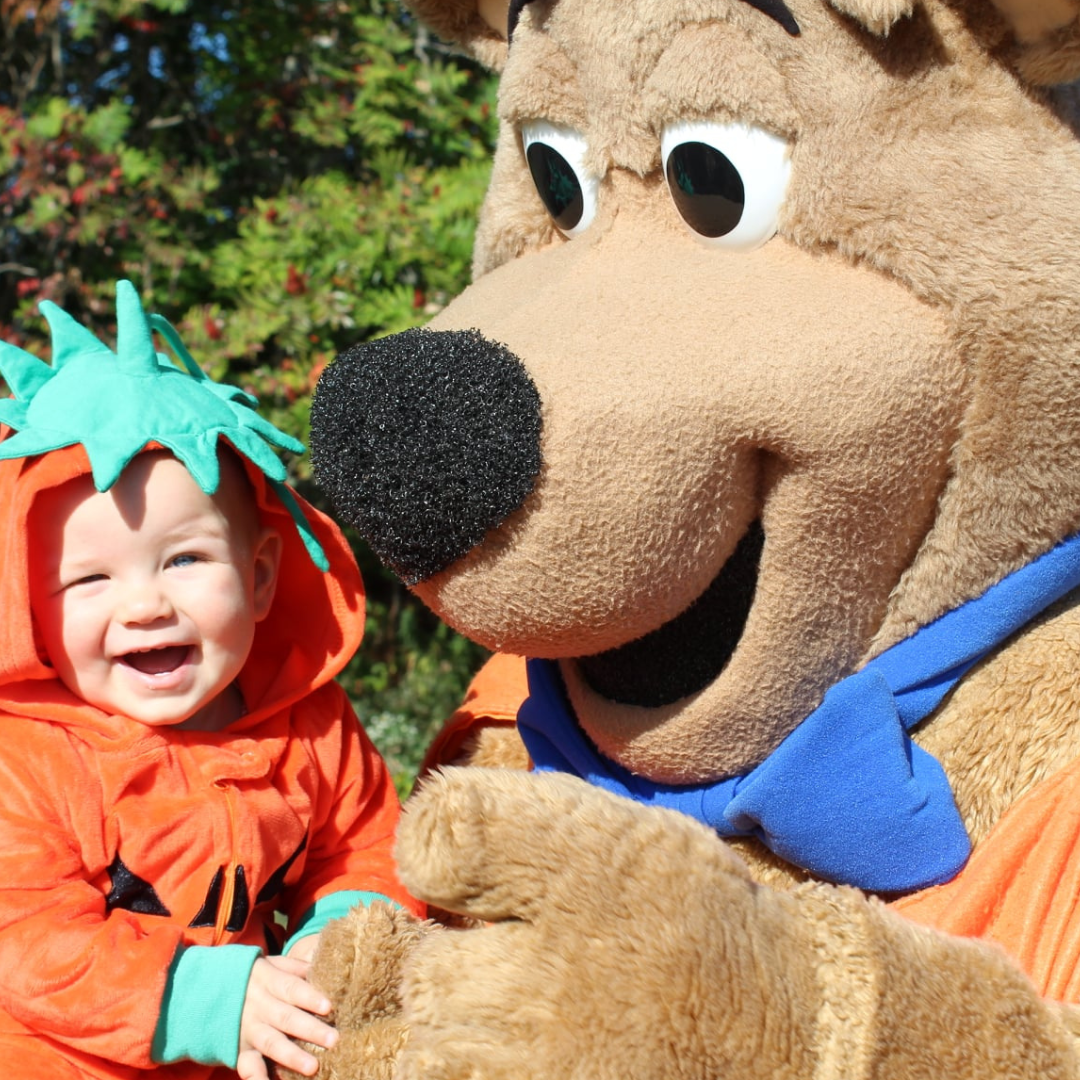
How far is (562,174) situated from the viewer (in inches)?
64.7

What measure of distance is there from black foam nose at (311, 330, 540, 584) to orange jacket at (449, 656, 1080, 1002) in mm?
640

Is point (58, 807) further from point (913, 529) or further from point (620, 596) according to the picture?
point (913, 529)

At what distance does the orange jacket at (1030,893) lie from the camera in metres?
1.37

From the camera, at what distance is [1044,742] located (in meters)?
1.47

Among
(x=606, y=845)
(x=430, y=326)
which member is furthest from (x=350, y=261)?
(x=606, y=845)

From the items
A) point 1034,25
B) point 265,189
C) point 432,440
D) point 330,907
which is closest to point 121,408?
point 432,440

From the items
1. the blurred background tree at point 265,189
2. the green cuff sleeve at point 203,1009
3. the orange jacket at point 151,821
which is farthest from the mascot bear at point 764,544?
the blurred background tree at point 265,189

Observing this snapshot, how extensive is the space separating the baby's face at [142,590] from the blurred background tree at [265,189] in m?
1.64

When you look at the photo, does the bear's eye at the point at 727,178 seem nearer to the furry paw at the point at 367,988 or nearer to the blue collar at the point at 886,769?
the blue collar at the point at 886,769

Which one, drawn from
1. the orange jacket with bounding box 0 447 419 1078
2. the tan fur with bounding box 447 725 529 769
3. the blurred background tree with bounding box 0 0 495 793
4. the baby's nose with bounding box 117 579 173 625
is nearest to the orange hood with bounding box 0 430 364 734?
the orange jacket with bounding box 0 447 419 1078

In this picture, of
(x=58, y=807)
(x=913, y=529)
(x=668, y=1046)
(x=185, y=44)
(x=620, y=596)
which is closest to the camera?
(x=668, y=1046)

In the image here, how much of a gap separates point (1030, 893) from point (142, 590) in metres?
1.13

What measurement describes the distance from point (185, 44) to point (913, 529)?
13.4 ft

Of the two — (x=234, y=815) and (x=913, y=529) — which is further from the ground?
(x=913, y=529)
